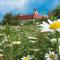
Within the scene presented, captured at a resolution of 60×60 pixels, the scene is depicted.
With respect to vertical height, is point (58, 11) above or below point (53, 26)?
above

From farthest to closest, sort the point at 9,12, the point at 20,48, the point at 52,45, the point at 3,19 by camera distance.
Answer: the point at 9,12 < the point at 3,19 < the point at 20,48 < the point at 52,45

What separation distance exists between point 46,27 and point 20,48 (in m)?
0.72

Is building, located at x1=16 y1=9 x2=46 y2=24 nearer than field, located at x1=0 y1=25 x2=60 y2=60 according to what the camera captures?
No

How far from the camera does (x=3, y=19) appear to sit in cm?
391

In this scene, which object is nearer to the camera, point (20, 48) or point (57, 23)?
point (57, 23)

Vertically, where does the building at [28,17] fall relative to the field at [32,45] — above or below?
above

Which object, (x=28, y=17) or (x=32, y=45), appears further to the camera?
(x=28, y=17)

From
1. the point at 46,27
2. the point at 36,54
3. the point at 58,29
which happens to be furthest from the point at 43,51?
the point at 58,29

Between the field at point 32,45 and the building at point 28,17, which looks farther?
the building at point 28,17

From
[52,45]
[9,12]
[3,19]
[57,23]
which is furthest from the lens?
[9,12]

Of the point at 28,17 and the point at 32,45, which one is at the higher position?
the point at 28,17

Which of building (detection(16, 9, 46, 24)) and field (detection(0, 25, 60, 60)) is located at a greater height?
building (detection(16, 9, 46, 24))

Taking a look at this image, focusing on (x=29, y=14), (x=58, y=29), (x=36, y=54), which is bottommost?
(x=36, y=54)

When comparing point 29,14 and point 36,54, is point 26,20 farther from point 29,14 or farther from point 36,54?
point 36,54
